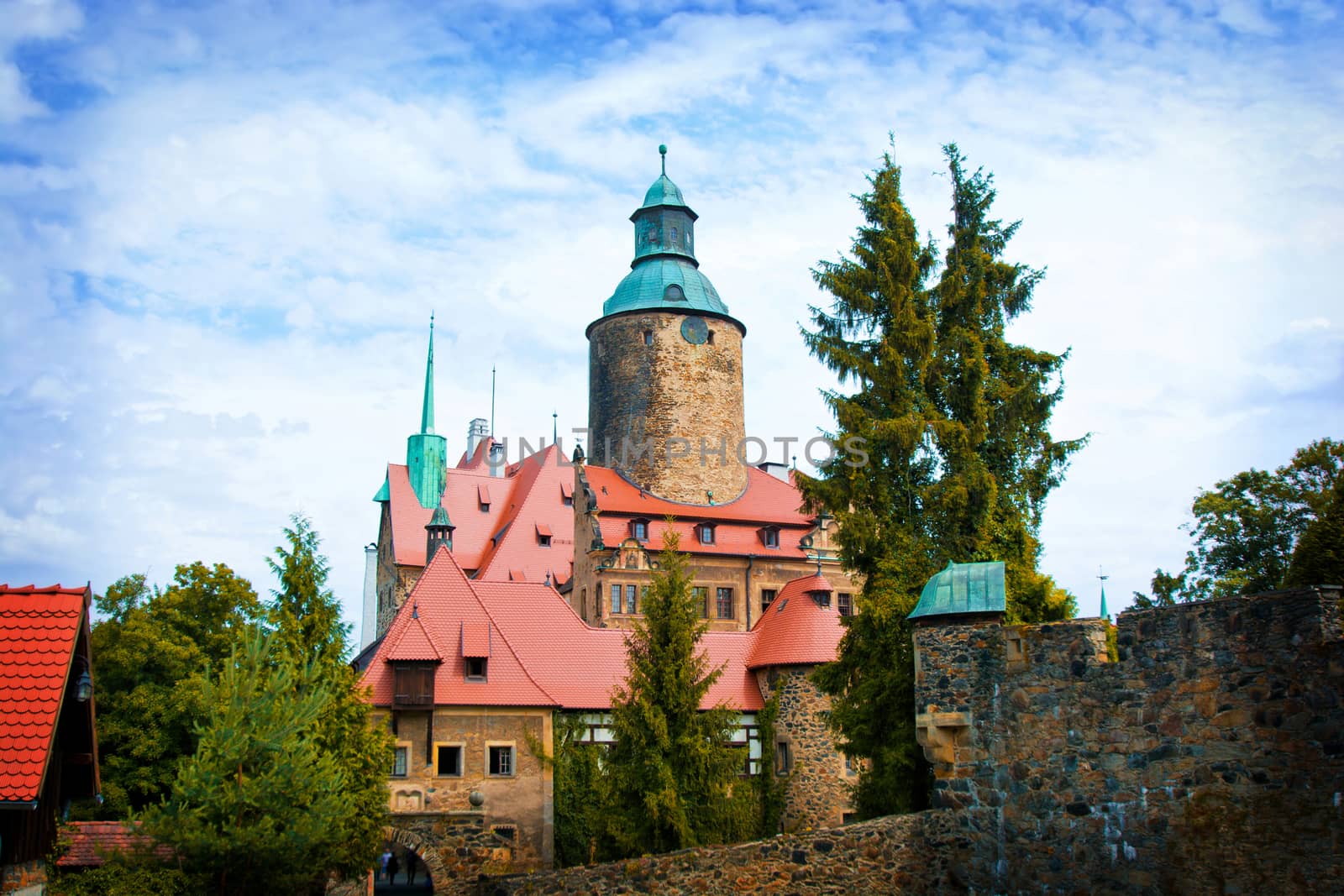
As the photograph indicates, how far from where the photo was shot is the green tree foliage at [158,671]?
31156mm

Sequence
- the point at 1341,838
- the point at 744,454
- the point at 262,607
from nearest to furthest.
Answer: the point at 1341,838, the point at 262,607, the point at 744,454

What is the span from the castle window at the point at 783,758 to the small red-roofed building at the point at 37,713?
18079 mm

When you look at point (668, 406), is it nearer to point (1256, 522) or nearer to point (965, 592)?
point (1256, 522)

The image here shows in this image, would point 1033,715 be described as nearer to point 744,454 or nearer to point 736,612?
point 736,612

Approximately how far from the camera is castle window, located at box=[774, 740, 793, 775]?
29.6 metres

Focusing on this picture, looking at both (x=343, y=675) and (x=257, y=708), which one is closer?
(x=257, y=708)

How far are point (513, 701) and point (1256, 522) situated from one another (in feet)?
61.7

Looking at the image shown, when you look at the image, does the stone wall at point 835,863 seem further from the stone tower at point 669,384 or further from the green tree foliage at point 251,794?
the stone tower at point 669,384

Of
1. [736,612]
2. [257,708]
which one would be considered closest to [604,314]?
[736,612]

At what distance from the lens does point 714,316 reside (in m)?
44.3

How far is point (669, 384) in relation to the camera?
43.3 meters

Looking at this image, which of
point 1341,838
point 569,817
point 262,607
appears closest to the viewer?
point 1341,838

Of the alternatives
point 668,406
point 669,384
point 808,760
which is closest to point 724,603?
point 668,406

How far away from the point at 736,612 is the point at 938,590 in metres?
24.6
